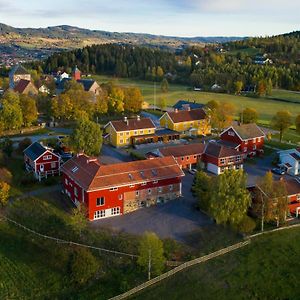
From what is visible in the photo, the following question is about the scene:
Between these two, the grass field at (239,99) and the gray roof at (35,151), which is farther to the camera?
the grass field at (239,99)

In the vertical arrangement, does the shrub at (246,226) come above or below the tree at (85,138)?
below

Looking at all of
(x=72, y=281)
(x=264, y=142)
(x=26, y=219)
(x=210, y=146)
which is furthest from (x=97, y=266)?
(x=264, y=142)

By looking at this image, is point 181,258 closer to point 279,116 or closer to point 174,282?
point 174,282

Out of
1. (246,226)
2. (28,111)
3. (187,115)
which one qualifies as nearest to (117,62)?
(28,111)

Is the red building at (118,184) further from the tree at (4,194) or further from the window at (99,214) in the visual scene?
the tree at (4,194)

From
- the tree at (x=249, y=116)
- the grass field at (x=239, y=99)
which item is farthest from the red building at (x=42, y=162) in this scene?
the grass field at (x=239, y=99)

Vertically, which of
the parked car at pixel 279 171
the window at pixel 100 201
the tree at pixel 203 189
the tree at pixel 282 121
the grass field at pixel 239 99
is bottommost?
the grass field at pixel 239 99

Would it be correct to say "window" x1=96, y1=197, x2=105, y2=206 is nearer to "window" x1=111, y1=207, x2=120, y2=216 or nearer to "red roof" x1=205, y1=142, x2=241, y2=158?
"window" x1=111, y1=207, x2=120, y2=216

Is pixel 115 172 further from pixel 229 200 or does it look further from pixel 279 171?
pixel 279 171
